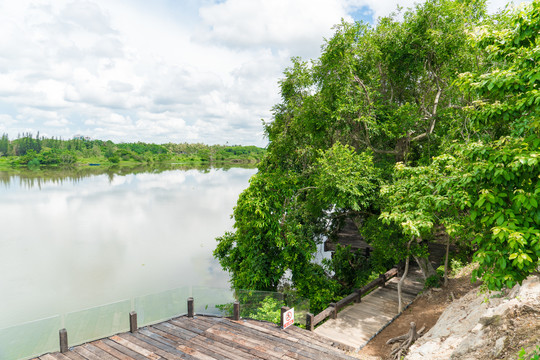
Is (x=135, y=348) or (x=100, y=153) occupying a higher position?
(x=100, y=153)

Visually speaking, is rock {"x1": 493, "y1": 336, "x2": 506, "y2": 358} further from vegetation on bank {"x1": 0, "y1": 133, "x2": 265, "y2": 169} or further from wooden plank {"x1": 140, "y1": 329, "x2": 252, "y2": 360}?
vegetation on bank {"x1": 0, "y1": 133, "x2": 265, "y2": 169}

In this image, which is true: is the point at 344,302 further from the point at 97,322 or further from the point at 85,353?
the point at 85,353

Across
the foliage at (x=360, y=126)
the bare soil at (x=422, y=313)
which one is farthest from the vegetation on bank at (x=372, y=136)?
the bare soil at (x=422, y=313)

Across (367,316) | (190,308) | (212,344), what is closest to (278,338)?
(212,344)

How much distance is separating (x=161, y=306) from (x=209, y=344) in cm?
223

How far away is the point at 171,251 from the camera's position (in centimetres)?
2656

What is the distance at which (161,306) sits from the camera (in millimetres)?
9047

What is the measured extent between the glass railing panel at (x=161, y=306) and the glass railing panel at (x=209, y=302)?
31 cm

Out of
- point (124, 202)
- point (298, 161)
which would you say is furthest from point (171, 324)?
point (124, 202)

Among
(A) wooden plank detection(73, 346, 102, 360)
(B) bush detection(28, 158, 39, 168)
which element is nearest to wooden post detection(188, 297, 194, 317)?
(A) wooden plank detection(73, 346, 102, 360)

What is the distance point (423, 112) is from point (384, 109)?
1.68 m

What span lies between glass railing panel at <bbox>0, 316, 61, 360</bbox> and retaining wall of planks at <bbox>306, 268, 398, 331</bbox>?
643 centimetres

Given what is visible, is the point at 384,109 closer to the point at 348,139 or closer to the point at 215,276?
the point at 348,139

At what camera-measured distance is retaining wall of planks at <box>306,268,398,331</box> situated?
9312 millimetres
